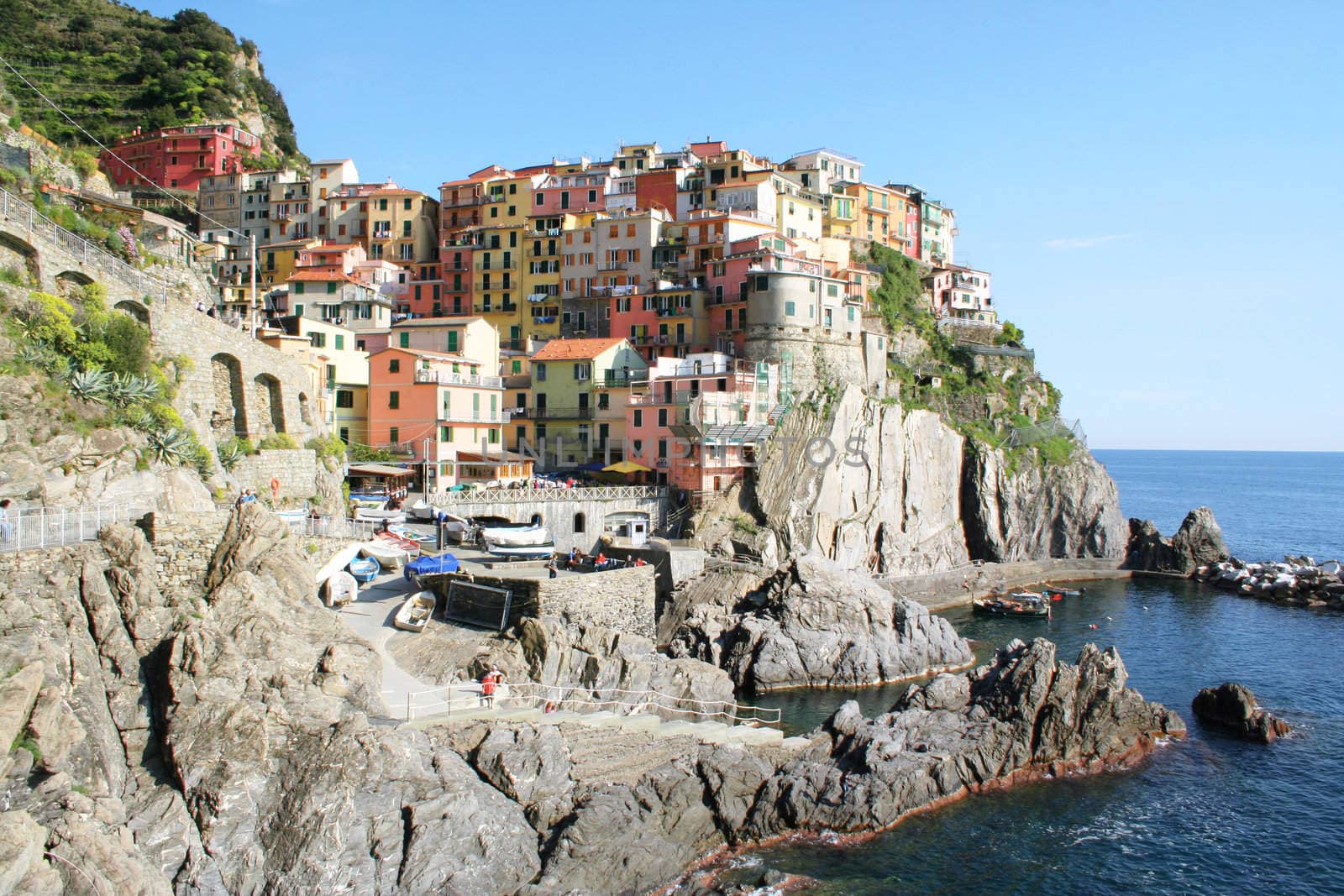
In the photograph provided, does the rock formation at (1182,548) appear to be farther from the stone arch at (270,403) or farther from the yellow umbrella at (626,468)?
the stone arch at (270,403)

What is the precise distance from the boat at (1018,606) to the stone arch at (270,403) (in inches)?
1453

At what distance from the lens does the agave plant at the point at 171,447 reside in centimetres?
2820

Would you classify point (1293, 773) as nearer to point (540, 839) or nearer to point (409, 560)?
point (540, 839)

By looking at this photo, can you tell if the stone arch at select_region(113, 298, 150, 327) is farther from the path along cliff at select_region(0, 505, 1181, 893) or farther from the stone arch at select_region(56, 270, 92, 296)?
the path along cliff at select_region(0, 505, 1181, 893)

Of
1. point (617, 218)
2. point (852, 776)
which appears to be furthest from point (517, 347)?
point (852, 776)

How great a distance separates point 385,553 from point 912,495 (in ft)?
117

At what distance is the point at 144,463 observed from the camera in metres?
26.8

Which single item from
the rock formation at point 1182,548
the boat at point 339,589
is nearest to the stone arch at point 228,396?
the boat at point 339,589

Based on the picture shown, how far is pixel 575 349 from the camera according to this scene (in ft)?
204

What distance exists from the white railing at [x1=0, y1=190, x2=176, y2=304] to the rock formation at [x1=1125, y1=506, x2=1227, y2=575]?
205ft

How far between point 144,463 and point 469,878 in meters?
14.3

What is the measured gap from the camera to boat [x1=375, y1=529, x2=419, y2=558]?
1410 inches

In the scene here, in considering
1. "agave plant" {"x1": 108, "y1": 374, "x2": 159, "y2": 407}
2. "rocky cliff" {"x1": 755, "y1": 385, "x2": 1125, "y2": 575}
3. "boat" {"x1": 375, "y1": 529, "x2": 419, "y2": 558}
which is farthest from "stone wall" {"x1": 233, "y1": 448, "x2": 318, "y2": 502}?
"rocky cliff" {"x1": 755, "y1": 385, "x2": 1125, "y2": 575}

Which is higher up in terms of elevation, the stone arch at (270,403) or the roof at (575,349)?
the roof at (575,349)
